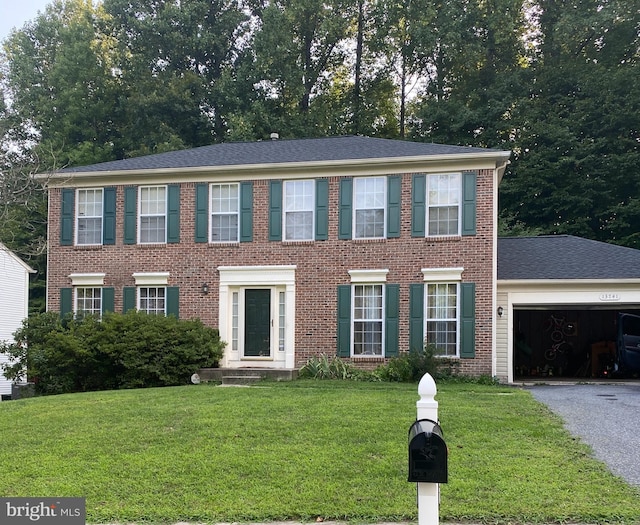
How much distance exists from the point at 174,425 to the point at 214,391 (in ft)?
13.0

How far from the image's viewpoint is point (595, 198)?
27.8m

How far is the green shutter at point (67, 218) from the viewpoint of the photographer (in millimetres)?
18703

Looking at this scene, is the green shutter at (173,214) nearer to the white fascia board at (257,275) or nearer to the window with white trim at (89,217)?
the white fascia board at (257,275)

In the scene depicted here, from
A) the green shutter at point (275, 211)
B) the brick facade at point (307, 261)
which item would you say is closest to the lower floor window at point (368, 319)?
the brick facade at point (307, 261)

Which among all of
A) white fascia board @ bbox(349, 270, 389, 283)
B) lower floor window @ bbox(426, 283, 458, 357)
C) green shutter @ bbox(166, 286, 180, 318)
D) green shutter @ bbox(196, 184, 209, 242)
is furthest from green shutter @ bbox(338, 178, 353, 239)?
green shutter @ bbox(166, 286, 180, 318)

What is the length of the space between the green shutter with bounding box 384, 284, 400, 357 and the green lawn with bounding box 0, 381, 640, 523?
567 centimetres

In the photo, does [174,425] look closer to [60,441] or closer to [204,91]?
[60,441]

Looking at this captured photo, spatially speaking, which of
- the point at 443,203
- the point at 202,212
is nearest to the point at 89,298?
the point at 202,212

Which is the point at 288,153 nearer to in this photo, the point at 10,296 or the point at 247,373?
the point at 247,373

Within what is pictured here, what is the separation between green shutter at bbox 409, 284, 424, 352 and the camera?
16.5 meters

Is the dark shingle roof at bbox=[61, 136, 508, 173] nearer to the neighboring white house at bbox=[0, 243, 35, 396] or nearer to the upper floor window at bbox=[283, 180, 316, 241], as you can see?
the upper floor window at bbox=[283, 180, 316, 241]

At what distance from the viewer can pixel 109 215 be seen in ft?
60.7

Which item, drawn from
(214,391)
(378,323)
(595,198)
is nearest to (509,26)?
(595,198)

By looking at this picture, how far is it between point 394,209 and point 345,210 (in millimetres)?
1208
